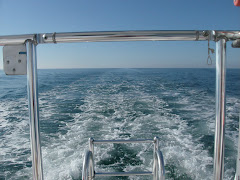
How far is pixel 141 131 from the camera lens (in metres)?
4.14

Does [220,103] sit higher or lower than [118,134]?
higher

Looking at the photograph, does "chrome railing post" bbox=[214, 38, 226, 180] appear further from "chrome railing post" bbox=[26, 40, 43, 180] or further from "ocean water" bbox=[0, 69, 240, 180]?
"ocean water" bbox=[0, 69, 240, 180]

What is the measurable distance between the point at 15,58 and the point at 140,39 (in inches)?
16.4

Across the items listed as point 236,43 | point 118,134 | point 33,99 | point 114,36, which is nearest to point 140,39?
point 114,36

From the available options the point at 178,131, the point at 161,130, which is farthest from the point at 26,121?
the point at 178,131

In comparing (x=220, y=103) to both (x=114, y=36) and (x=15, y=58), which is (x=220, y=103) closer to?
(x=114, y=36)

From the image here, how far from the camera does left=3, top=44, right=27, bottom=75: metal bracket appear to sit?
62 centimetres

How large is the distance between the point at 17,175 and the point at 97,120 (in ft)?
7.43

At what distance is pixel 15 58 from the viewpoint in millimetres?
625

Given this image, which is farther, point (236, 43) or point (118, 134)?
point (118, 134)

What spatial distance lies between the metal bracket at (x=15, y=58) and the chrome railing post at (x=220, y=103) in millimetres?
620

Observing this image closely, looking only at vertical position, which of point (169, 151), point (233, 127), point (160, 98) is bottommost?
point (169, 151)

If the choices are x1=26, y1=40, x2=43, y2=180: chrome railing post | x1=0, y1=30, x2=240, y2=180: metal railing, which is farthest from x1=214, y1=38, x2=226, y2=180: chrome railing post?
x1=26, y1=40, x2=43, y2=180: chrome railing post

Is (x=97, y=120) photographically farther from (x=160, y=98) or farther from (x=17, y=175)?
(x=160, y=98)
